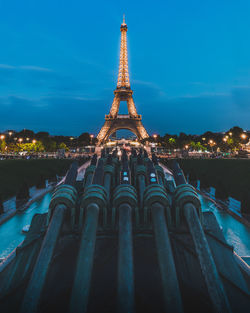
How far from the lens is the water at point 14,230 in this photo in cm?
1168

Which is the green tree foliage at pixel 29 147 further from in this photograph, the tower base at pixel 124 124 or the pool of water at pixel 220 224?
the pool of water at pixel 220 224

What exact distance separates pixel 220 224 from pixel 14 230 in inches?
539

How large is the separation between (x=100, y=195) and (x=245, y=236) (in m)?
11.8

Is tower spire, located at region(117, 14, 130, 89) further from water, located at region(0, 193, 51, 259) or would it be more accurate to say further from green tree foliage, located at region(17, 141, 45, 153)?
water, located at region(0, 193, 51, 259)

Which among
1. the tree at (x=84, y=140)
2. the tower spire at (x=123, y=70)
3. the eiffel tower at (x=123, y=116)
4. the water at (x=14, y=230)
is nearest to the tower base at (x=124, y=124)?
the eiffel tower at (x=123, y=116)

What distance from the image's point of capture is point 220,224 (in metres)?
14.4

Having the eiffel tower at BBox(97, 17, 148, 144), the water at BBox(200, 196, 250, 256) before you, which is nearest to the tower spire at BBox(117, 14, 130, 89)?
the eiffel tower at BBox(97, 17, 148, 144)

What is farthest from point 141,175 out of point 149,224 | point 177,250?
point 177,250

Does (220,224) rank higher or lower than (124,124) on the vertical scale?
lower

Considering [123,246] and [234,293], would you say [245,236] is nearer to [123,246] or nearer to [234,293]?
[234,293]

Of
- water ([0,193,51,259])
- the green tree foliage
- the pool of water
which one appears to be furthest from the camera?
the green tree foliage

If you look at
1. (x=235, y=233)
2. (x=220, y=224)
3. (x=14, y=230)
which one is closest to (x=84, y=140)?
(x=14, y=230)

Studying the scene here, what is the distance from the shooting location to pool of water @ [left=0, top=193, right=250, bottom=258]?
11461 mm

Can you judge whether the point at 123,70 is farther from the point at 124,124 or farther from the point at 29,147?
the point at 29,147
